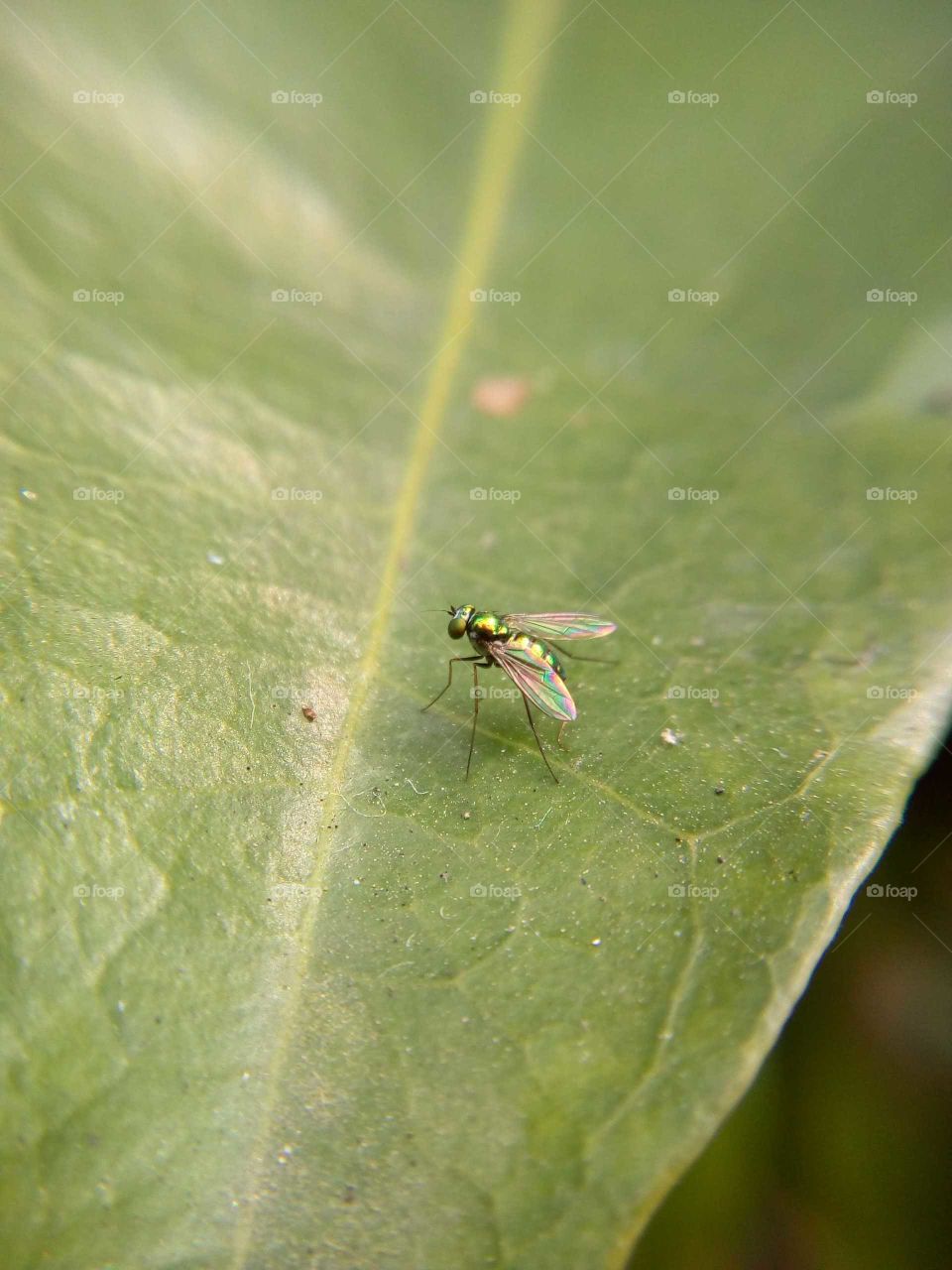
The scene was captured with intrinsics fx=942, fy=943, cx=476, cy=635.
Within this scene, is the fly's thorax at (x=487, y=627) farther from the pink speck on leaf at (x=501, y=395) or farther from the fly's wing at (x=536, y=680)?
the pink speck on leaf at (x=501, y=395)

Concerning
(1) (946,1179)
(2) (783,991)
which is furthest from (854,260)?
(1) (946,1179)

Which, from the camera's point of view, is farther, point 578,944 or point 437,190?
point 437,190

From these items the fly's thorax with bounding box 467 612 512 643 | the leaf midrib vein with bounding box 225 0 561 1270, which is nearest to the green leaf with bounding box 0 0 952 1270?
the leaf midrib vein with bounding box 225 0 561 1270

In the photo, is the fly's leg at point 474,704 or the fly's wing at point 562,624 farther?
the fly's wing at point 562,624

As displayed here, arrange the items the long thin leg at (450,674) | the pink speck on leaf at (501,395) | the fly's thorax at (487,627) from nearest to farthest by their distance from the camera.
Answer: the long thin leg at (450,674) → the fly's thorax at (487,627) → the pink speck on leaf at (501,395)

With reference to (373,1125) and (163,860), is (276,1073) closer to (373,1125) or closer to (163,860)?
(373,1125)

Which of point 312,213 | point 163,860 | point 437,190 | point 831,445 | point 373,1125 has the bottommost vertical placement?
point 373,1125

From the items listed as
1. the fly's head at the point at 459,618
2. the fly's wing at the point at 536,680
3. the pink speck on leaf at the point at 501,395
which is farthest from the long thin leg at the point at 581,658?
the pink speck on leaf at the point at 501,395
